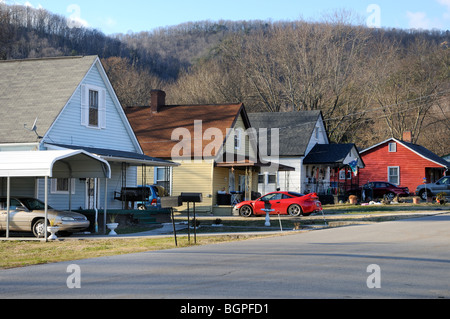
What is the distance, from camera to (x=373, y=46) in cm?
6225

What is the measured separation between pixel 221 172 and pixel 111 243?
18.6 meters

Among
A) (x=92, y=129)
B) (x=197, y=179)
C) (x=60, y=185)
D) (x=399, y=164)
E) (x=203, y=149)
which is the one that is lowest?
(x=60, y=185)

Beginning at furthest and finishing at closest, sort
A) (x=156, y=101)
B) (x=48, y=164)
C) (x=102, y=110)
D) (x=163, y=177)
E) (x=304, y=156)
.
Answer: (x=304, y=156) < (x=156, y=101) < (x=163, y=177) < (x=102, y=110) < (x=48, y=164)

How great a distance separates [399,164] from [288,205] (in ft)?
93.7

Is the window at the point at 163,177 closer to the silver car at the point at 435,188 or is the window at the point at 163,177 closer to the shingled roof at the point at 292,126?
the shingled roof at the point at 292,126

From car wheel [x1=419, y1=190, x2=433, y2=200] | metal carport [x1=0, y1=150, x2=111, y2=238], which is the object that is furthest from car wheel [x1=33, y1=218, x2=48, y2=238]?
car wheel [x1=419, y1=190, x2=433, y2=200]

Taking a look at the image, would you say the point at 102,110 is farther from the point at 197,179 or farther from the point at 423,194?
the point at 423,194

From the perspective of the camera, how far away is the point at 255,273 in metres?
11.2

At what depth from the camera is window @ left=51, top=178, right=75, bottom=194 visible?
25.5 meters

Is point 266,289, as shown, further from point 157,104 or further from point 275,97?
point 275,97

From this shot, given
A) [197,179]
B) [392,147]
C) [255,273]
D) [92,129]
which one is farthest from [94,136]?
[392,147]

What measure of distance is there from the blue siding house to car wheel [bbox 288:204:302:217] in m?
Result: 6.55

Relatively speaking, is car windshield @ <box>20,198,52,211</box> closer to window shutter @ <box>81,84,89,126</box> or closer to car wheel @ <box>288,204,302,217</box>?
window shutter @ <box>81,84,89,126</box>

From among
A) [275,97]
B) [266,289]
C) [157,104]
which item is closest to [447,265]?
[266,289]
